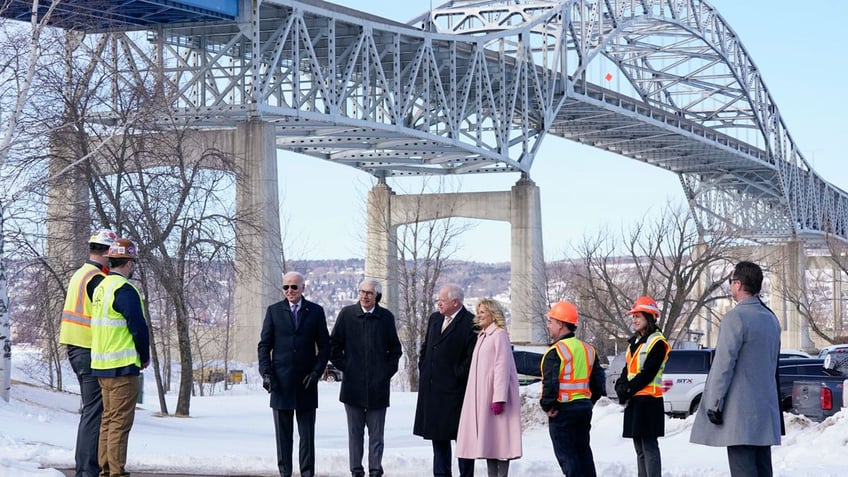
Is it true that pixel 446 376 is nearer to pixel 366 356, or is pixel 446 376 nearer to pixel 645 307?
pixel 366 356

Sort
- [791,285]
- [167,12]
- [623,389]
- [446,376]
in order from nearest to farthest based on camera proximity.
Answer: [623,389] → [446,376] → [167,12] → [791,285]

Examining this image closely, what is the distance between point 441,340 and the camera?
12.1 meters

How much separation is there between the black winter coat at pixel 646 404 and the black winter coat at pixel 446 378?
1378 mm

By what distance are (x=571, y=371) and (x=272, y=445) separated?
23.9 ft

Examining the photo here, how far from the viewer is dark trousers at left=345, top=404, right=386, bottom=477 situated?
12664 mm

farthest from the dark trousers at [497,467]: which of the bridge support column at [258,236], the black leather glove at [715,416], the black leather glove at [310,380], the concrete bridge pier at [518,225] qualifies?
the concrete bridge pier at [518,225]

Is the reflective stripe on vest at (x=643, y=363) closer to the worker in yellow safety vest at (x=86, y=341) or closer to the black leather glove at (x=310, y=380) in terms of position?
the black leather glove at (x=310, y=380)

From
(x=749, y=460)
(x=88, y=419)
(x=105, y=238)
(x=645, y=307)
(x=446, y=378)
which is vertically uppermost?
(x=105, y=238)

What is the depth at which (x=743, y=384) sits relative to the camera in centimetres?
964

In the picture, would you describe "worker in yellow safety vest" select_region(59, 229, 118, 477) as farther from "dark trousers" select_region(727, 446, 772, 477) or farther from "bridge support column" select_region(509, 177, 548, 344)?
"bridge support column" select_region(509, 177, 548, 344)

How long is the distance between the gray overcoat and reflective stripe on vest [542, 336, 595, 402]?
198 centimetres

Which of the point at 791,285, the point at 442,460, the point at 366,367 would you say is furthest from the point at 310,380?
the point at 791,285

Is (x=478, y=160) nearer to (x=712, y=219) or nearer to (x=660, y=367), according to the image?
(x=712, y=219)

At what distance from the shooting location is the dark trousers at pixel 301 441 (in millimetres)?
12680
